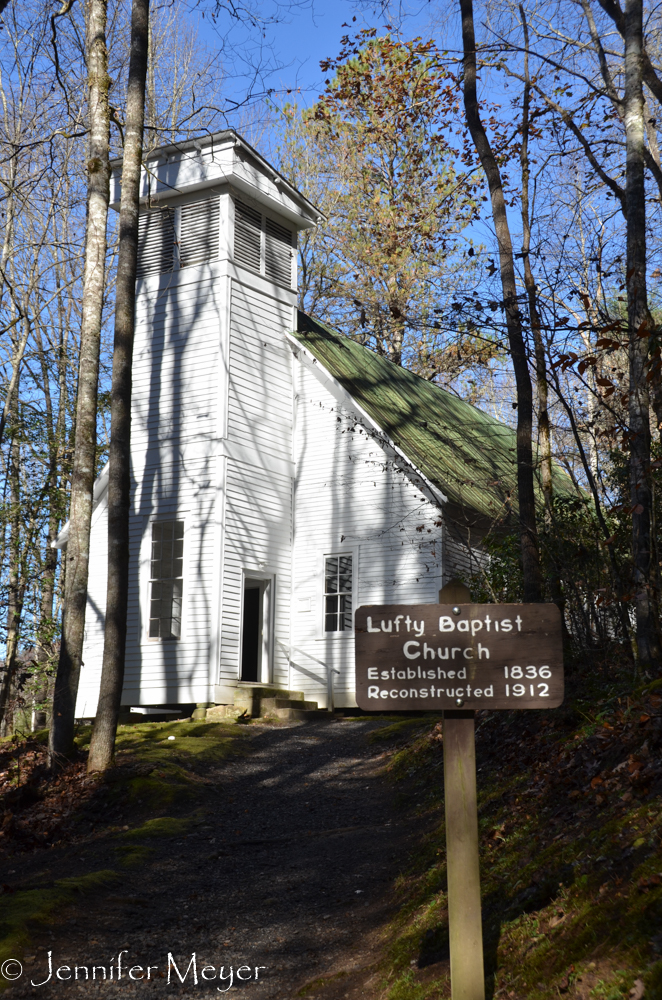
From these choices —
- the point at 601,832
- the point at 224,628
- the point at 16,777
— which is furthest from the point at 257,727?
the point at 601,832

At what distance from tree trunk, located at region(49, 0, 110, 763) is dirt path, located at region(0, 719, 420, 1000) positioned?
2.34 m

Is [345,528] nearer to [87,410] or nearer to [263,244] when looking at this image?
[263,244]

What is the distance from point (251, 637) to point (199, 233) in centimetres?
889

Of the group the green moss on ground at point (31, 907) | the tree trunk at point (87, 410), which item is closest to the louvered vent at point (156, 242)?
the tree trunk at point (87, 410)

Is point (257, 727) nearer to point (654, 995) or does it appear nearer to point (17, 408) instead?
point (654, 995)

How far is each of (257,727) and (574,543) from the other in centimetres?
698

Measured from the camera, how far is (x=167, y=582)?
57.2ft

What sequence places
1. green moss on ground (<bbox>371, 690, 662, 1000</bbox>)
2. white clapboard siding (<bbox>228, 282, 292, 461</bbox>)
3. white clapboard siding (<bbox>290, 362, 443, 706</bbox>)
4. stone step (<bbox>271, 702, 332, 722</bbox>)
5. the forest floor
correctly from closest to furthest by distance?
green moss on ground (<bbox>371, 690, 662, 1000</bbox>), the forest floor, stone step (<bbox>271, 702, 332, 722</bbox>), white clapboard siding (<bbox>290, 362, 443, 706</bbox>), white clapboard siding (<bbox>228, 282, 292, 461</bbox>)

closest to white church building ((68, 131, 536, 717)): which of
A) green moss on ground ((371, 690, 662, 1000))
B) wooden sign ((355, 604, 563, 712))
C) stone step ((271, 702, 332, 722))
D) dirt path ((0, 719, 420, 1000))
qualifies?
stone step ((271, 702, 332, 722))

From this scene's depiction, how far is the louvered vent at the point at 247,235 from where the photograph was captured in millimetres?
18594

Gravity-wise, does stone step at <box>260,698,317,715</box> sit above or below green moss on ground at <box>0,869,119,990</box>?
above

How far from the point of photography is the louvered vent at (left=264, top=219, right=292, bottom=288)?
1942cm

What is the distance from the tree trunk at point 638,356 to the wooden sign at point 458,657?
3850 millimetres

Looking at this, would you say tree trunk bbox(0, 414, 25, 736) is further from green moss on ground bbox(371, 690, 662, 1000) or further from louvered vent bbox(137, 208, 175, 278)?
green moss on ground bbox(371, 690, 662, 1000)
